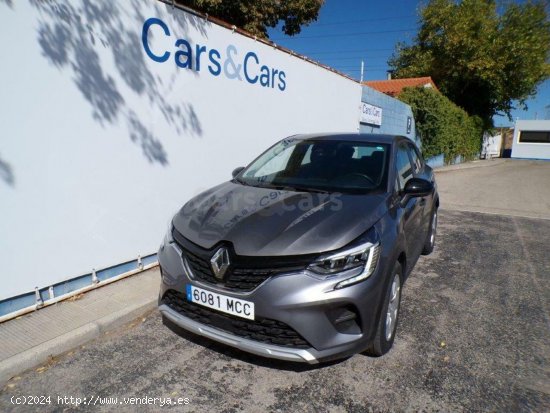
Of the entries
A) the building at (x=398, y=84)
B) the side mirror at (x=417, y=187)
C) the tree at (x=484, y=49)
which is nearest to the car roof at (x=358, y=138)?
the side mirror at (x=417, y=187)

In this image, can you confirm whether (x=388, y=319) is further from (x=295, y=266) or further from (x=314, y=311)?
(x=295, y=266)

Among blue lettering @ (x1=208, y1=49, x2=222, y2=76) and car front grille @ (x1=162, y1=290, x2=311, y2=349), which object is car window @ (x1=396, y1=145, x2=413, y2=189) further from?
blue lettering @ (x1=208, y1=49, x2=222, y2=76)

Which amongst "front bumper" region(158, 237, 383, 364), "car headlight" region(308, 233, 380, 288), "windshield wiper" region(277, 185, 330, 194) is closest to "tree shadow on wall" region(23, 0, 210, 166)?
Result: "windshield wiper" region(277, 185, 330, 194)

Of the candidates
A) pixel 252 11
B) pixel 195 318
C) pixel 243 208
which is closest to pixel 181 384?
pixel 195 318

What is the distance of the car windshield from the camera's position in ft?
10.2

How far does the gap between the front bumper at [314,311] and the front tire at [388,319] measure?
0.18m

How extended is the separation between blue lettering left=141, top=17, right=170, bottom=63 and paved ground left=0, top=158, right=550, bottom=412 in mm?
2730

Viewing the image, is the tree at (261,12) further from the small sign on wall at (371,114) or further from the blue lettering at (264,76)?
the blue lettering at (264,76)

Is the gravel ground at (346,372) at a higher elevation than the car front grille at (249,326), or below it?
below

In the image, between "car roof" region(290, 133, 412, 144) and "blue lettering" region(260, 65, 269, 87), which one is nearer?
"car roof" region(290, 133, 412, 144)

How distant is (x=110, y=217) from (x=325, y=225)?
2.45m

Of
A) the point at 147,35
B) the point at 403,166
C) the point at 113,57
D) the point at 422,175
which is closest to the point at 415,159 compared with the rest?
the point at 422,175

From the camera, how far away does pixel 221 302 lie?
2.27 meters

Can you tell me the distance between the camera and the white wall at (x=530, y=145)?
126ft
